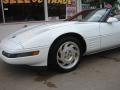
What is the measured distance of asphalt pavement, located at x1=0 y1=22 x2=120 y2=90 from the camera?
3.92 meters

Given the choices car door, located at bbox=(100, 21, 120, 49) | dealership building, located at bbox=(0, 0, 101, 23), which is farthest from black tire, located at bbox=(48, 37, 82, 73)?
dealership building, located at bbox=(0, 0, 101, 23)

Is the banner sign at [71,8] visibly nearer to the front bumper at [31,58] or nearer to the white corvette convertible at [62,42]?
the white corvette convertible at [62,42]

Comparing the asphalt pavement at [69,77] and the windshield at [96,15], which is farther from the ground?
the windshield at [96,15]

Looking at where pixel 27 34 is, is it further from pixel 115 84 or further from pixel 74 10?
pixel 74 10

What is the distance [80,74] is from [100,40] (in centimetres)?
97

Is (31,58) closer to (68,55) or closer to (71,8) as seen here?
(68,55)

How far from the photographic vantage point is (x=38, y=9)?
990cm

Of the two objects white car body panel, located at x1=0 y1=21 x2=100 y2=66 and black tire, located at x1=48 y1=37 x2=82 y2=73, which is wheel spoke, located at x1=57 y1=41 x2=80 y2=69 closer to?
black tire, located at x1=48 y1=37 x2=82 y2=73

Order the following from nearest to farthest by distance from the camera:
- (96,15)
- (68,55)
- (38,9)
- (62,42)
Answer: (62,42) < (68,55) < (96,15) < (38,9)

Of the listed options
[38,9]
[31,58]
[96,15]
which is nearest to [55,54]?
[31,58]

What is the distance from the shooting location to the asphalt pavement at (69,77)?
3.92 meters

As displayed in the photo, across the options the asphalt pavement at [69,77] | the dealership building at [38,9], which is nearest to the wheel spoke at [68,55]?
the asphalt pavement at [69,77]

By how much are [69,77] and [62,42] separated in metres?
0.68

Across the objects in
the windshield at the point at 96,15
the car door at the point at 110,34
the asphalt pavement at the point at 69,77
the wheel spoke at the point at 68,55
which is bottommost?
the asphalt pavement at the point at 69,77
